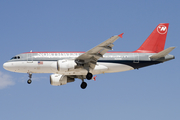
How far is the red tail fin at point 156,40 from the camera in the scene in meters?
49.5

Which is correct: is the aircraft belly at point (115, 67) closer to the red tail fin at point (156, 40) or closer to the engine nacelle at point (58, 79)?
the red tail fin at point (156, 40)

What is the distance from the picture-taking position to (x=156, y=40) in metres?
50.2

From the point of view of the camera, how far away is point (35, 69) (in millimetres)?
45688

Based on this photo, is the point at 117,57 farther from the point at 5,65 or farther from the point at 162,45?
the point at 5,65

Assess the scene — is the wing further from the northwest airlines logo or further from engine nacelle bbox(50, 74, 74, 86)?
the northwest airlines logo

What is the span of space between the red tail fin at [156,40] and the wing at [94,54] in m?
8.07

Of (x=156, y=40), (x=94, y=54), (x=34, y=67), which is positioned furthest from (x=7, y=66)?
(x=156, y=40)

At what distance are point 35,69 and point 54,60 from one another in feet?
8.95

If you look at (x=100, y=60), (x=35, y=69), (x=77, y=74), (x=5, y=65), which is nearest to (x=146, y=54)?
(x=100, y=60)

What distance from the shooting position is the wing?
1564 inches

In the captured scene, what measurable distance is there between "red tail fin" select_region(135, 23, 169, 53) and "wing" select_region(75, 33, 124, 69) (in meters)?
8.07

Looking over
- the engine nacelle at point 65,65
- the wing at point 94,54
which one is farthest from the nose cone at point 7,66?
the wing at point 94,54

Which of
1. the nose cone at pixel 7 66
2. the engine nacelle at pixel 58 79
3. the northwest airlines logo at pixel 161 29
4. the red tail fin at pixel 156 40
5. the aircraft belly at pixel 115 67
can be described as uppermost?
the northwest airlines logo at pixel 161 29

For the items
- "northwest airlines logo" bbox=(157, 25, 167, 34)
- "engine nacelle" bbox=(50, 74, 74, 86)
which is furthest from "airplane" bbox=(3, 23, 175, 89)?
"northwest airlines logo" bbox=(157, 25, 167, 34)
